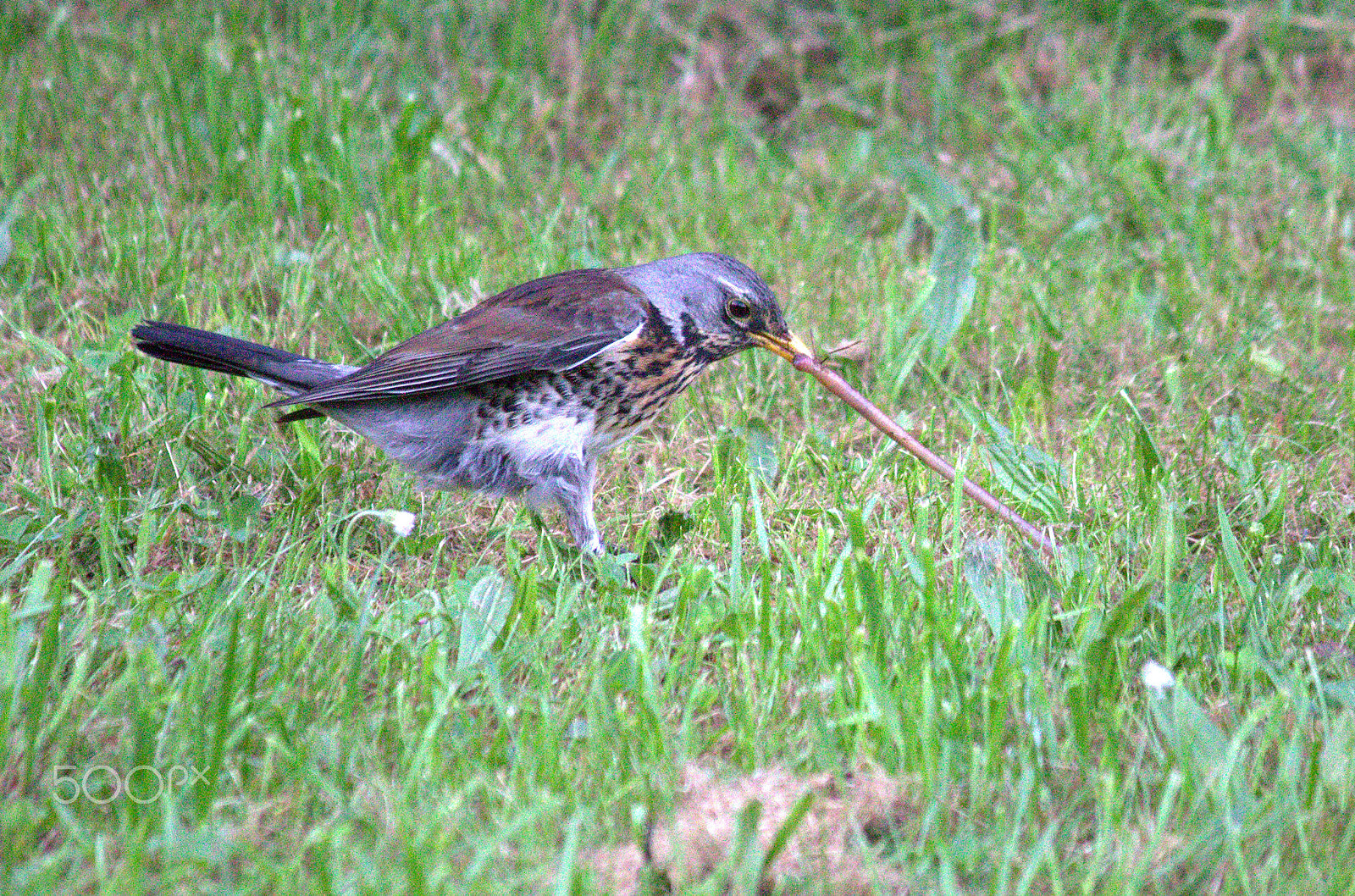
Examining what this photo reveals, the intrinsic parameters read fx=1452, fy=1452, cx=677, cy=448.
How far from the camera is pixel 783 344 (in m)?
3.99

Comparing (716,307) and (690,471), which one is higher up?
(716,307)

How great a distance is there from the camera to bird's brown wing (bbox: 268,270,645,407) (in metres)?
3.77

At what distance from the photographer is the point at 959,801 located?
2619 millimetres

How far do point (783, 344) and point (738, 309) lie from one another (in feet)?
0.53

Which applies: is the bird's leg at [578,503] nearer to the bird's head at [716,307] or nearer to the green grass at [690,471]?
the green grass at [690,471]

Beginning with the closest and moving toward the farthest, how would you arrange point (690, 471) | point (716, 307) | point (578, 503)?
point (578, 503)
point (716, 307)
point (690, 471)

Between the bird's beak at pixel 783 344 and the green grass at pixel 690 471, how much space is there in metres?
0.34

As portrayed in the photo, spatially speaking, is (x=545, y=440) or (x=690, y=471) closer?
(x=545, y=440)

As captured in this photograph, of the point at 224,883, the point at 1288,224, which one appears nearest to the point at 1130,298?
the point at 1288,224

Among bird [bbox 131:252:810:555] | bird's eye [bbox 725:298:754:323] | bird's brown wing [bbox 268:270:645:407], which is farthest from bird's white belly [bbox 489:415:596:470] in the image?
bird's eye [bbox 725:298:754:323]

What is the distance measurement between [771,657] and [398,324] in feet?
7.05

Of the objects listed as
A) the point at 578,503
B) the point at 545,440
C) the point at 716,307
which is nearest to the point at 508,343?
the point at 545,440

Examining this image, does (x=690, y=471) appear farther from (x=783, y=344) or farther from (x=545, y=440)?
(x=545, y=440)

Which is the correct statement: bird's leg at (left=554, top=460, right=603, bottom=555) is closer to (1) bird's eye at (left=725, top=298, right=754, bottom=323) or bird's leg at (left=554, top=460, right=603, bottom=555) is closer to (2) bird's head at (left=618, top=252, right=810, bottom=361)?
(2) bird's head at (left=618, top=252, right=810, bottom=361)
